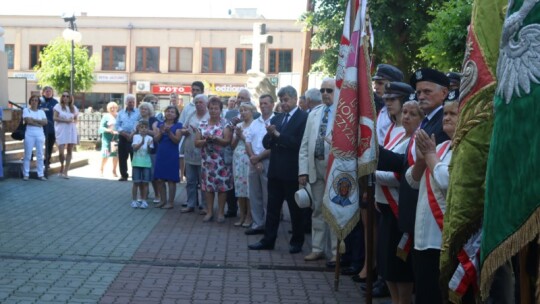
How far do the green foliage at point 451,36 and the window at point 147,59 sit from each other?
47292 mm

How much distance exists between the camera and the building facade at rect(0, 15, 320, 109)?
5378 centimetres

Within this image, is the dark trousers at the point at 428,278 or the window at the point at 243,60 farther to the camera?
the window at the point at 243,60

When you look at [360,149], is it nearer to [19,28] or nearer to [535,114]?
[535,114]

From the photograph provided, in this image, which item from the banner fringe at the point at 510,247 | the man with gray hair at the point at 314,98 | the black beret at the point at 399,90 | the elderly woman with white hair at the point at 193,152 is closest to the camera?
the banner fringe at the point at 510,247

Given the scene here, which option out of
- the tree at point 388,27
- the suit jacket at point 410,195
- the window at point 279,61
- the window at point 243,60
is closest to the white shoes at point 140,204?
the tree at point 388,27

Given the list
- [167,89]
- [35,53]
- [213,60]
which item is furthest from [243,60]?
[35,53]

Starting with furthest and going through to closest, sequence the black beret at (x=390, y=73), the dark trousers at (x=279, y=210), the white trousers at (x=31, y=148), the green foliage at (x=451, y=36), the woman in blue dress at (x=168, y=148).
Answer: the white trousers at (x=31, y=148), the woman in blue dress at (x=168, y=148), the dark trousers at (x=279, y=210), the green foliage at (x=451, y=36), the black beret at (x=390, y=73)

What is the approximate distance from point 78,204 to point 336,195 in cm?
724

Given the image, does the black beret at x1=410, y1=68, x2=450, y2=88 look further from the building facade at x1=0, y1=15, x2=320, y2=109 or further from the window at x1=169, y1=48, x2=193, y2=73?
the window at x1=169, y1=48, x2=193, y2=73

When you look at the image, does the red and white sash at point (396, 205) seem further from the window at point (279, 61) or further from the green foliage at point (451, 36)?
the window at point (279, 61)

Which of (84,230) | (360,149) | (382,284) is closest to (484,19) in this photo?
(360,149)

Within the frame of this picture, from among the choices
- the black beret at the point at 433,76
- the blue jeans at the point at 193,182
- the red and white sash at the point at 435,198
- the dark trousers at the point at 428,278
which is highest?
the black beret at the point at 433,76

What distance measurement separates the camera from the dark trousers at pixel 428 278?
4.56m

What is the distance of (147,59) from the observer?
Result: 55.0 metres
